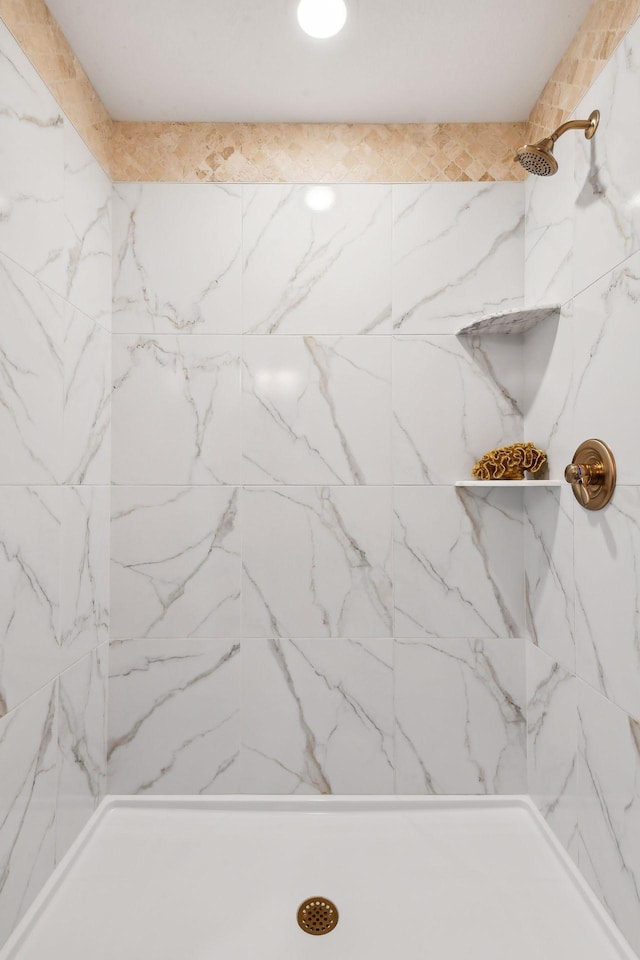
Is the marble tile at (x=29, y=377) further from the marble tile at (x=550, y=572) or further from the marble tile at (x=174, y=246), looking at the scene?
the marble tile at (x=550, y=572)

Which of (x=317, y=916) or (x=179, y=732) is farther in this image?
(x=179, y=732)

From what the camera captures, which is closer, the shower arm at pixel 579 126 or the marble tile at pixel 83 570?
the shower arm at pixel 579 126

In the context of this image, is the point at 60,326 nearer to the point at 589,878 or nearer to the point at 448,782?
the point at 448,782

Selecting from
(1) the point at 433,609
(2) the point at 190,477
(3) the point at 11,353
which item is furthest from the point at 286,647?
(3) the point at 11,353

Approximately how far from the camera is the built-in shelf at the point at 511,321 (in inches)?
56.7

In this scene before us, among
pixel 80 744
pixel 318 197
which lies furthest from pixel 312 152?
pixel 80 744

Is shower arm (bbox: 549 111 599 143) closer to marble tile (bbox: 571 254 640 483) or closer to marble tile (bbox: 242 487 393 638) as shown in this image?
marble tile (bbox: 571 254 640 483)

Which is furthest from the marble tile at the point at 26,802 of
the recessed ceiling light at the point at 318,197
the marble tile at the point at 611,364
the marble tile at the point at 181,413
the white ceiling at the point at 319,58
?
the white ceiling at the point at 319,58

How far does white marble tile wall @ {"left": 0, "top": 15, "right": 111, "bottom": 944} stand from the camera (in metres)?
1.12

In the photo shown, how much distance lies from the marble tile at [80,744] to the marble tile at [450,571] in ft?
2.76

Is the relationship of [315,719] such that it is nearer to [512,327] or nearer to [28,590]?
[28,590]

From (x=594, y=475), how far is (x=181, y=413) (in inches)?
42.7

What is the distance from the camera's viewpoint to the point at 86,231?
1488mm

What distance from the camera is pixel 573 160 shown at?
53.8 inches
